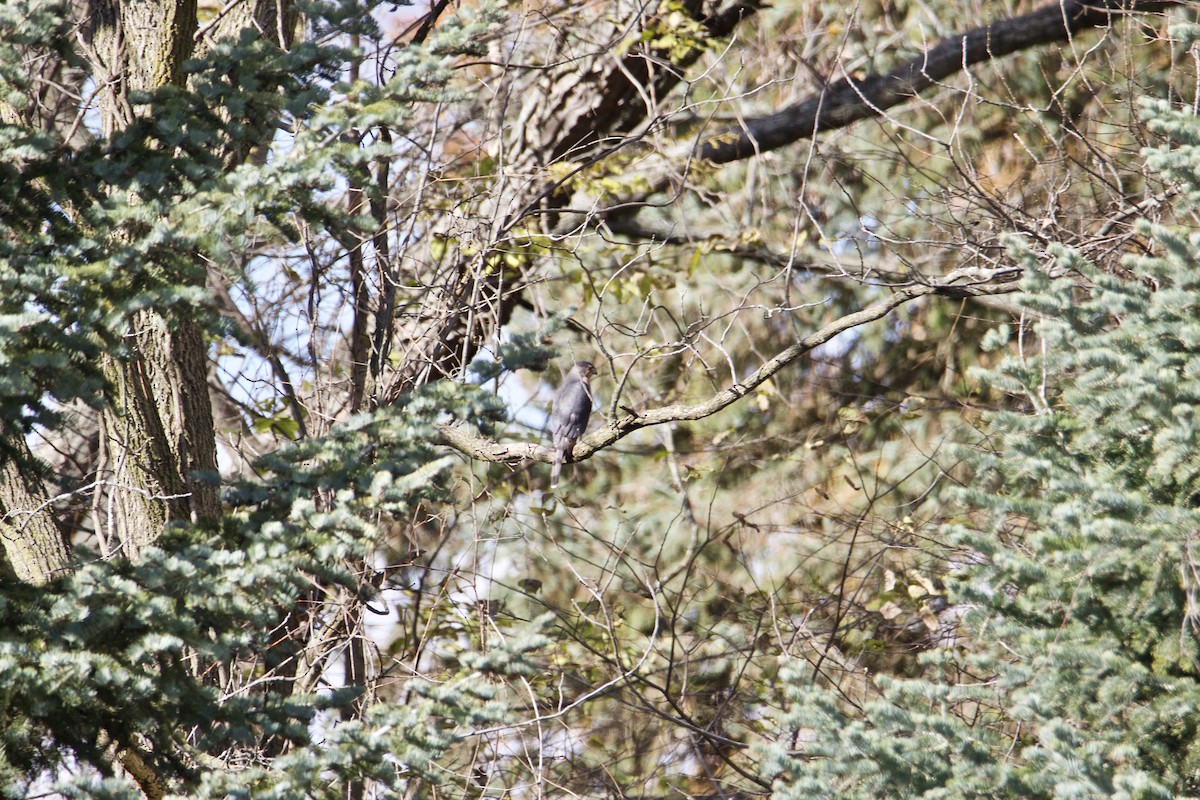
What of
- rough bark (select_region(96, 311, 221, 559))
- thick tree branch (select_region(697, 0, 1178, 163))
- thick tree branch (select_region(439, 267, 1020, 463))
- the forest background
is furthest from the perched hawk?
rough bark (select_region(96, 311, 221, 559))

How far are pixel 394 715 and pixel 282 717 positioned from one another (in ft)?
1.16

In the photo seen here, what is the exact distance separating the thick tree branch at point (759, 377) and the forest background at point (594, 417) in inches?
0.9

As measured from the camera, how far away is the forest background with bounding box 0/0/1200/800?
9.71 feet

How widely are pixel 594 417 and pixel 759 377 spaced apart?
3765mm

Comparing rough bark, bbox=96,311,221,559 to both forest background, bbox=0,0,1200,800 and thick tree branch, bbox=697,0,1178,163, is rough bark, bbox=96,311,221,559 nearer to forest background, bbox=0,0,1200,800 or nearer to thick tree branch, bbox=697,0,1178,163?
forest background, bbox=0,0,1200,800

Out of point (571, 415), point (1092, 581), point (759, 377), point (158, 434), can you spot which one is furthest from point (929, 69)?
point (158, 434)

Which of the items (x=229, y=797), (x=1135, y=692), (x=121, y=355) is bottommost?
(x=1135, y=692)

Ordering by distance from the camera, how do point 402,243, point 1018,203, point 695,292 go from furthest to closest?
point 695,292 → point 1018,203 → point 402,243

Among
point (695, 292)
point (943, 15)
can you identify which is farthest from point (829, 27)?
point (695, 292)

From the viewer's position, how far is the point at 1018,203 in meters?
5.88

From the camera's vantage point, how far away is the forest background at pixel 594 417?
9.71ft

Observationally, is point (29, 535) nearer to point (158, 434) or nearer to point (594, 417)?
point (158, 434)

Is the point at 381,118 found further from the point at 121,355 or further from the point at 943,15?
the point at 943,15

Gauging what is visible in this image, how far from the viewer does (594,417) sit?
7914mm
